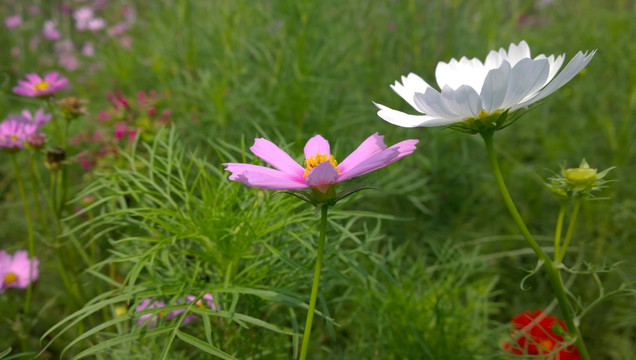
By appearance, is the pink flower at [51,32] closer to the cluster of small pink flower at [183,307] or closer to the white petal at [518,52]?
the cluster of small pink flower at [183,307]

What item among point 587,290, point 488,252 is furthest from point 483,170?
point 587,290

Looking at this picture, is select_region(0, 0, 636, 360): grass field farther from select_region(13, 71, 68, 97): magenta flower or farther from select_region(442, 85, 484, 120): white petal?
select_region(442, 85, 484, 120): white petal

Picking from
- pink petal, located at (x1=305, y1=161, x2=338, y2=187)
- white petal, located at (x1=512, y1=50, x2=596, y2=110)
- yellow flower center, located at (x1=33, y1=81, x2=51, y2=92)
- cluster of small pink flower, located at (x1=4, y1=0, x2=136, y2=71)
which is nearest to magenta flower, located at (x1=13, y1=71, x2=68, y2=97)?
yellow flower center, located at (x1=33, y1=81, x2=51, y2=92)

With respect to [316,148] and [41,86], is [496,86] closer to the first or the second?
[316,148]

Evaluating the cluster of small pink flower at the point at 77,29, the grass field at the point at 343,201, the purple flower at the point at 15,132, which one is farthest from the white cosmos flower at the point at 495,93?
the cluster of small pink flower at the point at 77,29

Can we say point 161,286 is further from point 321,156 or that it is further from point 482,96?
point 482,96

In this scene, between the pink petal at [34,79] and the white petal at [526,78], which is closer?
the white petal at [526,78]

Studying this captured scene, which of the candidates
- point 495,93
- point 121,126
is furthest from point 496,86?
point 121,126
